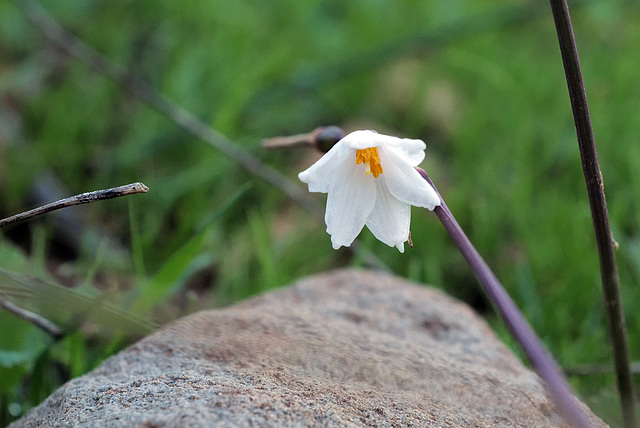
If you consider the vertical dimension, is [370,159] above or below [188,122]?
below

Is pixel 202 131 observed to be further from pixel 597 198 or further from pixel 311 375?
pixel 597 198

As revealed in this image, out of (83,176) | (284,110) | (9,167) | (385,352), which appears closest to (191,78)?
(284,110)

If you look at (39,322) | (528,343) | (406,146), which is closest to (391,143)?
(406,146)

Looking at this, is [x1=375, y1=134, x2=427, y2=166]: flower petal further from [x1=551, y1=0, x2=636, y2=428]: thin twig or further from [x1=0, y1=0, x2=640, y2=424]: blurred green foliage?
[x1=0, y1=0, x2=640, y2=424]: blurred green foliage

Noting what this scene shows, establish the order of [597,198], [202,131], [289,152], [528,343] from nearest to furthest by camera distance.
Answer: [528,343] → [597,198] → [202,131] → [289,152]

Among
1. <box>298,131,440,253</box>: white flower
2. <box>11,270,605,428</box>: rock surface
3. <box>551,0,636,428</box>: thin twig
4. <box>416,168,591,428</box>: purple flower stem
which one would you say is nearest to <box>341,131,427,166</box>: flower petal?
<box>298,131,440,253</box>: white flower

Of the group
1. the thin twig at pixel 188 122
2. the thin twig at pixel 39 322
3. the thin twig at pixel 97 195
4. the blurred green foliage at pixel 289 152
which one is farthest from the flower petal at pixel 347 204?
the thin twig at pixel 188 122

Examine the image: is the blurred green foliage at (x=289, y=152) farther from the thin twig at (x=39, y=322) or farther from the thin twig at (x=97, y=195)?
the thin twig at (x=97, y=195)
